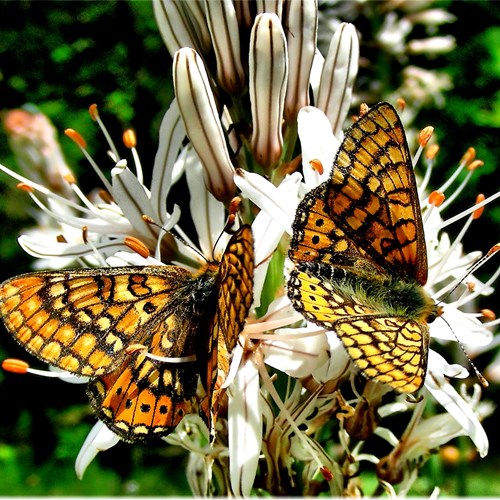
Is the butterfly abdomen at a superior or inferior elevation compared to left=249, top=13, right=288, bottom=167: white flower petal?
inferior

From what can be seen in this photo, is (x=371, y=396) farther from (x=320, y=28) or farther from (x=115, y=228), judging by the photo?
(x=320, y=28)

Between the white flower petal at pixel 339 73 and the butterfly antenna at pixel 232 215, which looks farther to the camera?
the white flower petal at pixel 339 73

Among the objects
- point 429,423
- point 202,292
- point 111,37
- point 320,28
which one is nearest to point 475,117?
point 320,28

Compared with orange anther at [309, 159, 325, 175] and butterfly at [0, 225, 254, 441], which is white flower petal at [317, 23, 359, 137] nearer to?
orange anther at [309, 159, 325, 175]

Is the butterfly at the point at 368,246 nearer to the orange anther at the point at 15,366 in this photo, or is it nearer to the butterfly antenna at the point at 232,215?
the butterfly antenna at the point at 232,215

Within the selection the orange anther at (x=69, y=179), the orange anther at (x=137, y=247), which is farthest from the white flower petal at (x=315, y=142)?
the orange anther at (x=69, y=179)

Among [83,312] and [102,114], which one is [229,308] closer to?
[83,312]

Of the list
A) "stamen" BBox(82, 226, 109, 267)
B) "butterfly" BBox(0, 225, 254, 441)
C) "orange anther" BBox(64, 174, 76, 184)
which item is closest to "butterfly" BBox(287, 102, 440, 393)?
"butterfly" BBox(0, 225, 254, 441)
